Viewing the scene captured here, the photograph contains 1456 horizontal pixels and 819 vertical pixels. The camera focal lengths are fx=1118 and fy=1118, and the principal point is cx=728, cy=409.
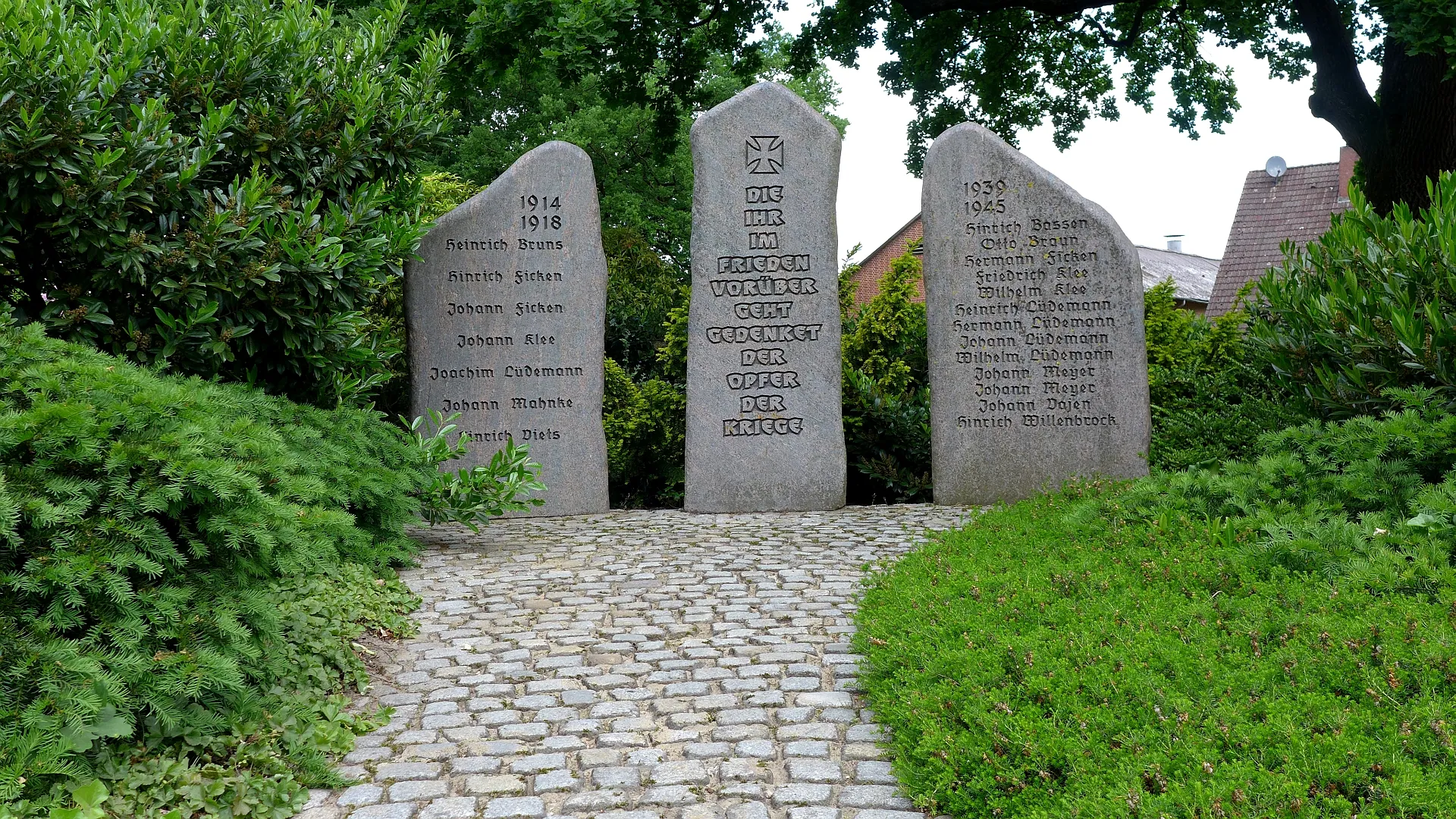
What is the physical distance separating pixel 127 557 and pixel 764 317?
6.02m

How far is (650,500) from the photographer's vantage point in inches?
411

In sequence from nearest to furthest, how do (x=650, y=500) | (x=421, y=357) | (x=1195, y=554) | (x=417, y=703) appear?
1. (x=417, y=703)
2. (x=1195, y=554)
3. (x=421, y=357)
4. (x=650, y=500)

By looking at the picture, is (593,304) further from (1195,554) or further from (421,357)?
(1195,554)

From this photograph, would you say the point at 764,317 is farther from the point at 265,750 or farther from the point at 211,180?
the point at 265,750

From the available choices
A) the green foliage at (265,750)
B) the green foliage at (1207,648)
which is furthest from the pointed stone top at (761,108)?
the green foliage at (265,750)

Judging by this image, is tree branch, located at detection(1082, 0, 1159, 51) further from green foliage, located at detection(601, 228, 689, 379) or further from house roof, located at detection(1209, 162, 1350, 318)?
house roof, located at detection(1209, 162, 1350, 318)

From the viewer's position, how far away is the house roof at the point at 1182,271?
122ft

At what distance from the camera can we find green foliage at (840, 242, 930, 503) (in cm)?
1000

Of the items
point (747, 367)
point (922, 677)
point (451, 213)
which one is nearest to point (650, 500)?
point (747, 367)

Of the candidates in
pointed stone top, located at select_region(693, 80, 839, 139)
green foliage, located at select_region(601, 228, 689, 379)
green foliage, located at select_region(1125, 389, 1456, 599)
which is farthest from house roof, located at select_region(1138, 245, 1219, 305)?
green foliage, located at select_region(1125, 389, 1456, 599)

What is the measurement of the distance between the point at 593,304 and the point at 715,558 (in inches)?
111

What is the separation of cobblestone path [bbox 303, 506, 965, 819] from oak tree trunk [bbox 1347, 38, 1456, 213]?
329 inches

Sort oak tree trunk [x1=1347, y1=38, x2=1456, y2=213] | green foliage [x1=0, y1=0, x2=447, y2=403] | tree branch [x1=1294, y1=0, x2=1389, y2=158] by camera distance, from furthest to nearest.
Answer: tree branch [x1=1294, y1=0, x2=1389, y2=158], oak tree trunk [x1=1347, y1=38, x2=1456, y2=213], green foliage [x1=0, y1=0, x2=447, y2=403]

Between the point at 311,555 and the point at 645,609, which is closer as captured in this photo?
the point at 311,555
